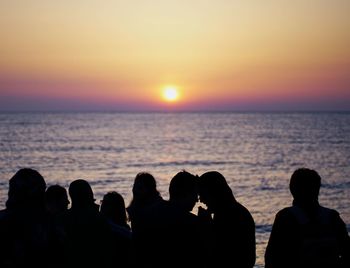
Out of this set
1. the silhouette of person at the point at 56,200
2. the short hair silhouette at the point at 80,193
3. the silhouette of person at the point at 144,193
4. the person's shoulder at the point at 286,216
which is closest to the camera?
the person's shoulder at the point at 286,216

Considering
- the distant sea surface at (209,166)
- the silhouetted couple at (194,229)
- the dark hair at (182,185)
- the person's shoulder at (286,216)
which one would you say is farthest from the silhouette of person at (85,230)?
the distant sea surface at (209,166)

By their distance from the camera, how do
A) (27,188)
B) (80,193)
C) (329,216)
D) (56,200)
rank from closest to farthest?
1. (27,188)
2. (329,216)
3. (80,193)
4. (56,200)

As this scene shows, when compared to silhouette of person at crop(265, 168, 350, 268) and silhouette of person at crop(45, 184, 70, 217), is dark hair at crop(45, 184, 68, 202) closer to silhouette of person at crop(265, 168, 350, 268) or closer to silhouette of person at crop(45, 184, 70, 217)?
silhouette of person at crop(45, 184, 70, 217)

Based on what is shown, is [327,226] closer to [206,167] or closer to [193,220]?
[193,220]

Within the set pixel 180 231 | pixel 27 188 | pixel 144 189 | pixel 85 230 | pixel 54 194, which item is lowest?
pixel 85 230

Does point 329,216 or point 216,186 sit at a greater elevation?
point 216,186

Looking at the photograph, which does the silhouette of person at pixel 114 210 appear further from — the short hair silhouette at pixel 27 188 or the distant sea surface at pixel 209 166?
the distant sea surface at pixel 209 166

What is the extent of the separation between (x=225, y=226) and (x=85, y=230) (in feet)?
4.46

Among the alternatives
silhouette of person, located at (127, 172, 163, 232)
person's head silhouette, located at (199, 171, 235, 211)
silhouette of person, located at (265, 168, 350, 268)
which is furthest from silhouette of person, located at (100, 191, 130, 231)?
silhouette of person, located at (265, 168, 350, 268)

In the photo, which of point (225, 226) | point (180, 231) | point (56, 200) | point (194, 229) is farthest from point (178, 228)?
point (56, 200)

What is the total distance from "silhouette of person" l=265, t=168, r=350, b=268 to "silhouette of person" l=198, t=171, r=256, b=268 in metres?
0.37

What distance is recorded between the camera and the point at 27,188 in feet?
13.5

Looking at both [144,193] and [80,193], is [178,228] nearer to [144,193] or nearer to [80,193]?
[144,193]

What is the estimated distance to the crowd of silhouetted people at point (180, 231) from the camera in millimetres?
4141
